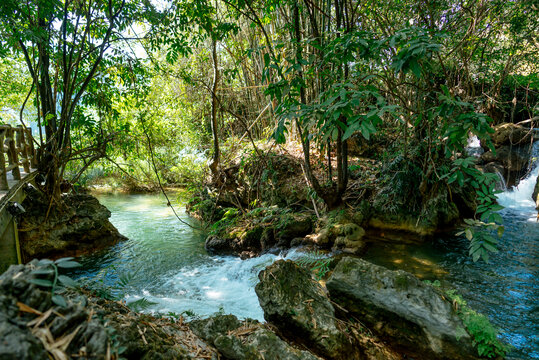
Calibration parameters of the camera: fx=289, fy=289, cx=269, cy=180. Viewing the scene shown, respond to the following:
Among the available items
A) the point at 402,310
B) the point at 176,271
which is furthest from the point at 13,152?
the point at 402,310

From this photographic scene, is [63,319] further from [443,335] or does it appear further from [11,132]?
[11,132]

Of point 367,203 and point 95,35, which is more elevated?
point 95,35

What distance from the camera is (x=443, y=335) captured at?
8.30 feet

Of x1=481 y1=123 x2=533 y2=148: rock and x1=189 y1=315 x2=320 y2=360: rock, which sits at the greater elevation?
x1=481 y1=123 x2=533 y2=148: rock

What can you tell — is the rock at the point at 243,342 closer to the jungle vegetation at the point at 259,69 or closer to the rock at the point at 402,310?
the rock at the point at 402,310

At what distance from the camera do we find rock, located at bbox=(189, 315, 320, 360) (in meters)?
1.78

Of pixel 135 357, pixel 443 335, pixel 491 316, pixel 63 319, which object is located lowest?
pixel 491 316

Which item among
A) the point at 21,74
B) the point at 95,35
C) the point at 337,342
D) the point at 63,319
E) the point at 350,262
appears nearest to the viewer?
the point at 63,319

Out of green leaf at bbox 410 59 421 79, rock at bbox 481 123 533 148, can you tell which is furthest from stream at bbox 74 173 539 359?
rock at bbox 481 123 533 148

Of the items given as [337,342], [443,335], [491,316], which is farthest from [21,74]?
[491,316]

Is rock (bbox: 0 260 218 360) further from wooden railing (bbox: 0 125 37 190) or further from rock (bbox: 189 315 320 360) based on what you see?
wooden railing (bbox: 0 125 37 190)

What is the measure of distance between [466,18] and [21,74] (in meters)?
11.1

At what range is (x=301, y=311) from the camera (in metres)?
2.54

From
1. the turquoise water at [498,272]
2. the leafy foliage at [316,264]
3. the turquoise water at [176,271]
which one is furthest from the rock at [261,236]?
the turquoise water at [498,272]
